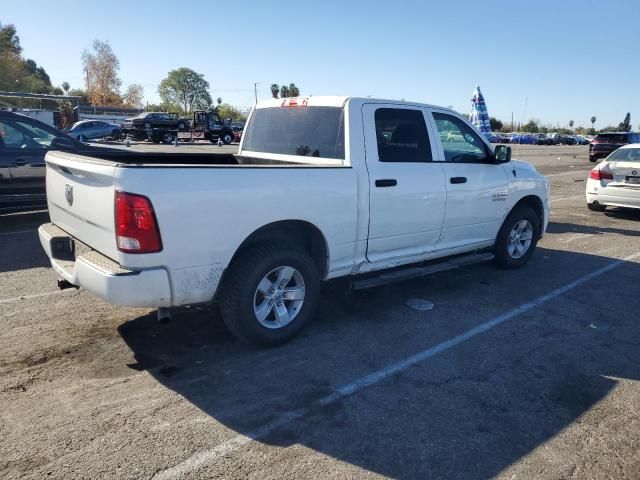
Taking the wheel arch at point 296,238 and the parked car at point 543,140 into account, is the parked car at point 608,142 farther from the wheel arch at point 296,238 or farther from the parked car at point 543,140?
the parked car at point 543,140

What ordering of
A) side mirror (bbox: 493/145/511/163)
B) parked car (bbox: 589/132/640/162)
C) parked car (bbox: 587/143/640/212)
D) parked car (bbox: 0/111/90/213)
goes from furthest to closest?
parked car (bbox: 589/132/640/162) < parked car (bbox: 587/143/640/212) < parked car (bbox: 0/111/90/213) < side mirror (bbox: 493/145/511/163)

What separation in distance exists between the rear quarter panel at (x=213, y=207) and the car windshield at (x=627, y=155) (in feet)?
28.6

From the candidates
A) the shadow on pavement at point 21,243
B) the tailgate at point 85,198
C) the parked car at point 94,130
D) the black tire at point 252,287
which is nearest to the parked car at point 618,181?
the black tire at point 252,287

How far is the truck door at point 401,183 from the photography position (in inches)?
175

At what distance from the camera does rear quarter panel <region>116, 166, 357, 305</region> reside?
3.18m

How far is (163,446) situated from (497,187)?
458 cm

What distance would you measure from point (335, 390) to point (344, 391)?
0.21ft

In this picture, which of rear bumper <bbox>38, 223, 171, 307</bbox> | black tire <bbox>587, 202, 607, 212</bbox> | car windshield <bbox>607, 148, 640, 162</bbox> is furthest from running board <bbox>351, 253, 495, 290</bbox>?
black tire <bbox>587, 202, 607, 212</bbox>

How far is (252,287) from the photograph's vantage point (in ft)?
12.1

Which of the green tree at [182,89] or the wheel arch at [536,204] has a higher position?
the green tree at [182,89]

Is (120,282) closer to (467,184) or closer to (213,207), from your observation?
(213,207)

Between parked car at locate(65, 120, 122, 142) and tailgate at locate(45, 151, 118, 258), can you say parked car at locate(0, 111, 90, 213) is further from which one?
A: parked car at locate(65, 120, 122, 142)

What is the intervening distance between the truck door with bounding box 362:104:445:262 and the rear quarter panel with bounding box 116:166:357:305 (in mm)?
509

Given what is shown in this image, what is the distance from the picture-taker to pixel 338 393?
3.34 meters
